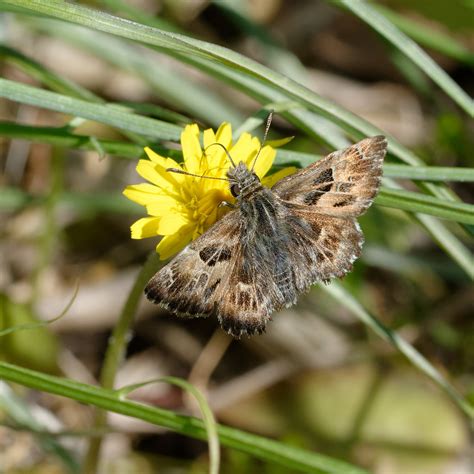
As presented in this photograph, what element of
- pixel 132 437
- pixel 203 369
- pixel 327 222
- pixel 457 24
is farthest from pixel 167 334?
pixel 457 24

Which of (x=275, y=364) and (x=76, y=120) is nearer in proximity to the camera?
(x=76, y=120)

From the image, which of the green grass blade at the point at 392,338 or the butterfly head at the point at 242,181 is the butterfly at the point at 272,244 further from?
the green grass blade at the point at 392,338

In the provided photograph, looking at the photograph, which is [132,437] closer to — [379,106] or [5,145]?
[5,145]

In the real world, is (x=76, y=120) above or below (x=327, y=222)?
above

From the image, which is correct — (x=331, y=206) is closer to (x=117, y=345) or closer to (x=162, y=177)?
(x=162, y=177)

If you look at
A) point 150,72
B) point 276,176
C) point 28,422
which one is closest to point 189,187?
point 276,176

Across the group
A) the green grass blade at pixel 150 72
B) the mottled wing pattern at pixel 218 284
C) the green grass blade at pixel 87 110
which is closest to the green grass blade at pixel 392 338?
the mottled wing pattern at pixel 218 284

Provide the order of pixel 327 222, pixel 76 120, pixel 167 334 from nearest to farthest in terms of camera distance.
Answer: pixel 327 222 → pixel 76 120 → pixel 167 334
